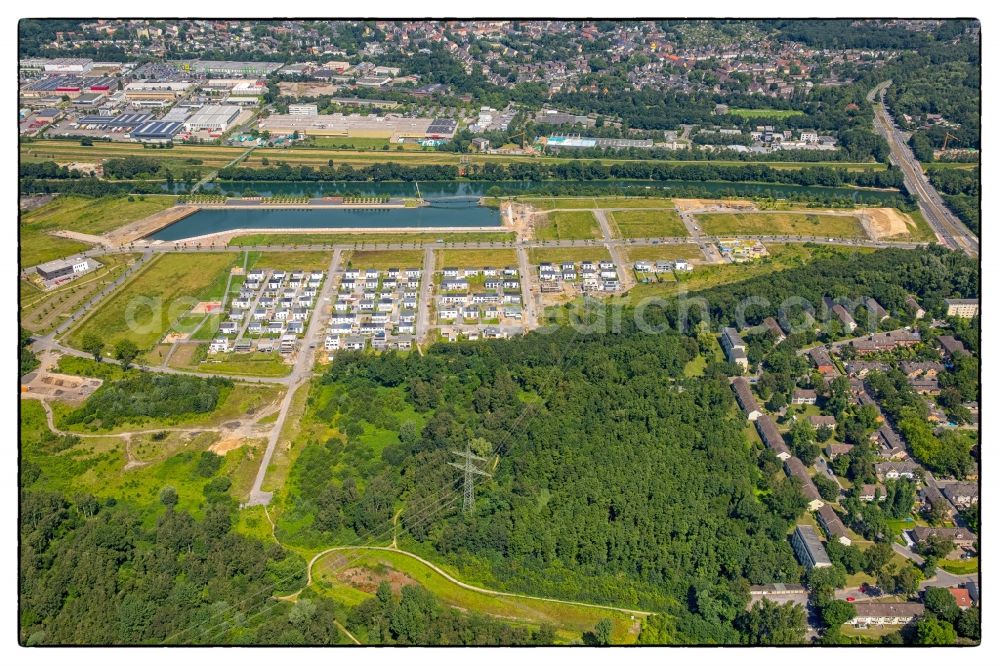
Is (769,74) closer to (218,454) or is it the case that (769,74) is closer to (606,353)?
(606,353)

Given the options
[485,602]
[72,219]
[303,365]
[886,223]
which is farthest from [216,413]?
[886,223]

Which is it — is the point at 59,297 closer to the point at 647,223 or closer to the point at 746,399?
the point at 647,223

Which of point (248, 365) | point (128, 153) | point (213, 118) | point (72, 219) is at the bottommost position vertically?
point (248, 365)

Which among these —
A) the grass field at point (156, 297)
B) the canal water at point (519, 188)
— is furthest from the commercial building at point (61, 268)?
the canal water at point (519, 188)

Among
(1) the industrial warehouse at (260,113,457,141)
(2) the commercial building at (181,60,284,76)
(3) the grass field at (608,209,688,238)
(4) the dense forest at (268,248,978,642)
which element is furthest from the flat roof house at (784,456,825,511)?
(2) the commercial building at (181,60,284,76)

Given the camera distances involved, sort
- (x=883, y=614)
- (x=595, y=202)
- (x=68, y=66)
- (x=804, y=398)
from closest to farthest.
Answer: (x=883, y=614) < (x=804, y=398) < (x=595, y=202) < (x=68, y=66)

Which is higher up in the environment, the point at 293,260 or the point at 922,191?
the point at 922,191

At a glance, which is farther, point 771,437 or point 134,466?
point 771,437
